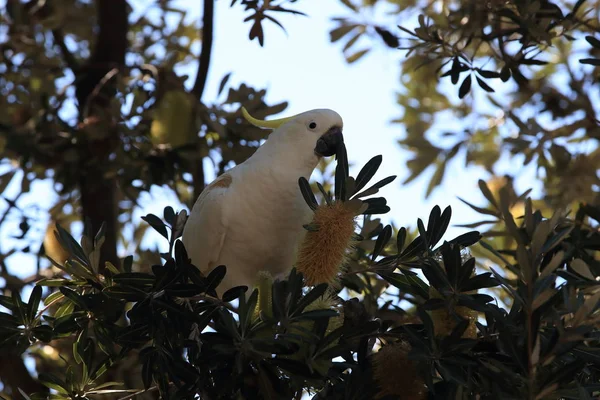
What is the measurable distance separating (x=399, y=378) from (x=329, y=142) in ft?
3.11

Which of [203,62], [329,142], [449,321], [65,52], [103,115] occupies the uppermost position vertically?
[65,52]

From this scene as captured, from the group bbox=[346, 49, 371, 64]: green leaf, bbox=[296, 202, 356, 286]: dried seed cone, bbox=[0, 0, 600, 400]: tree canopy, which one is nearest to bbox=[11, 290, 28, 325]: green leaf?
bbox=[0, 0, 600, 400]: tree canopy

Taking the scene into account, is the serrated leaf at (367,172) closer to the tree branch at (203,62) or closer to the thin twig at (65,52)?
the tree branch at (203,62)

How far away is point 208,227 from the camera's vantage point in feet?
8.29

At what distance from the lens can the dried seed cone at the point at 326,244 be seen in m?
1.91

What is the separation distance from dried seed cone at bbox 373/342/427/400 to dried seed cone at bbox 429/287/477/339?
0.31 ft

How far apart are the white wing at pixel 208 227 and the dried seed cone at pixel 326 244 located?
0.63 m

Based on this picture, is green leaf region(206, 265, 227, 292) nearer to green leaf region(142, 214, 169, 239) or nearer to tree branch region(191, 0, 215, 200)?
green leaf region(142, 214, 169, 239)

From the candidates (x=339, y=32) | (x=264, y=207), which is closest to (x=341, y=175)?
(x=264, y=207)

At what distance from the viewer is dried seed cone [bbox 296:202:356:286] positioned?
191cm

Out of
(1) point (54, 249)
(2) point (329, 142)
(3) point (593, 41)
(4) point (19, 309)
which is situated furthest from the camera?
(1) point (54, 249)

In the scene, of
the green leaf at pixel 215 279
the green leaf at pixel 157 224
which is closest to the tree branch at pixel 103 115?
the green leaf at pixel 157 224

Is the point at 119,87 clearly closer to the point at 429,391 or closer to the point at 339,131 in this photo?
the point at 339,131

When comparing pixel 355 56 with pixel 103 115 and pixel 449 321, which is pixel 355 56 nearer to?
pixel 103 115
